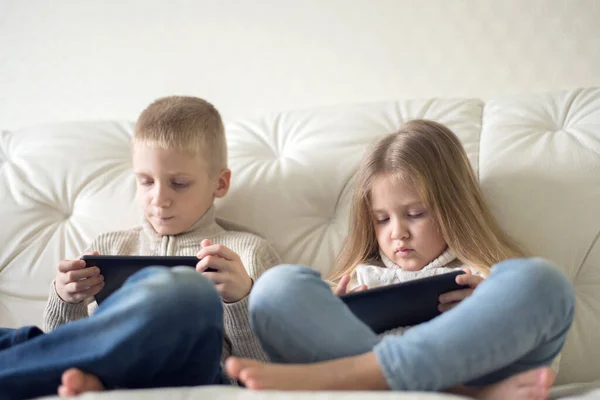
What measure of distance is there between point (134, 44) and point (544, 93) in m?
1.14

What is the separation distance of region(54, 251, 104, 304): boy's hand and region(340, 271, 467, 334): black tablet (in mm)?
470

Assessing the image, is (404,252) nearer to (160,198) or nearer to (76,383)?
(160,198)

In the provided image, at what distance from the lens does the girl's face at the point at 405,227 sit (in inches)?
54.2

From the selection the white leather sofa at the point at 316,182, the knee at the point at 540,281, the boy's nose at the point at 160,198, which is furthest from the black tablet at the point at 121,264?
the knee at the point at 540,281

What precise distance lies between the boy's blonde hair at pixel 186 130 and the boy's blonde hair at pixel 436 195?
0.33 metres

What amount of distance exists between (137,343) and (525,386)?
0.52 m

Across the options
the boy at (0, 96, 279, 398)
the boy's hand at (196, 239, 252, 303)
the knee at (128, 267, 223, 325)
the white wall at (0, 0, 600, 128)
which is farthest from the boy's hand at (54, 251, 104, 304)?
the white wall at (0, 0, 600, 128)

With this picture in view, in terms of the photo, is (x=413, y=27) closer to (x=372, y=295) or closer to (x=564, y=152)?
(x=564, y=152)

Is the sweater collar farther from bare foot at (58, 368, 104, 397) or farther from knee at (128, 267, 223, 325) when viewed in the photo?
bare foot at (58, 368, 104, 397)

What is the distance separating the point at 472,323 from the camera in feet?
3.09

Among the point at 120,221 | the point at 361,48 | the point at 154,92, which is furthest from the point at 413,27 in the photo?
the point at 120,221

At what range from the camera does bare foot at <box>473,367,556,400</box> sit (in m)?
0.98

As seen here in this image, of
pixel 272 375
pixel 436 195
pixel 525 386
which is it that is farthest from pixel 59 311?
pixel 525 386

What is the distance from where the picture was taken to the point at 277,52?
1.97 meters
